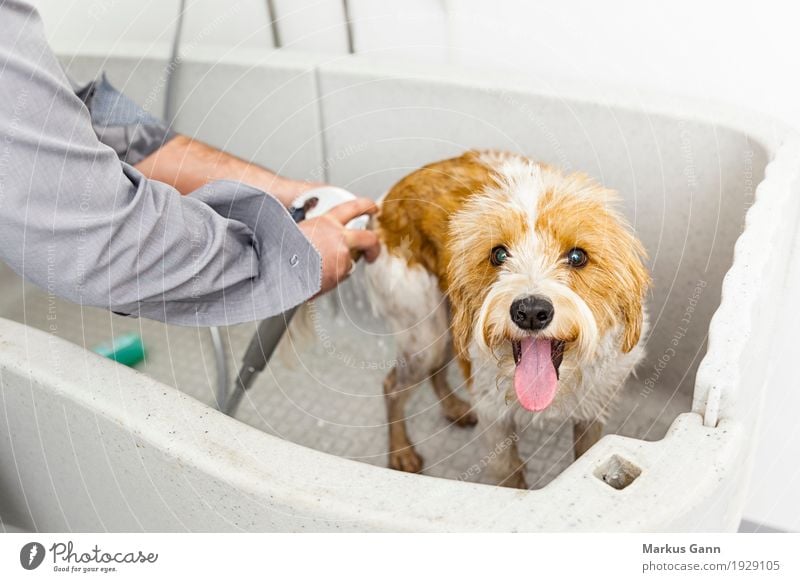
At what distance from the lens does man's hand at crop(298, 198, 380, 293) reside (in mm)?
1233

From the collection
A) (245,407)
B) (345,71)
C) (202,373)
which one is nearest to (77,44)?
(345,71)

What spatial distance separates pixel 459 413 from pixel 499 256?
62 centimetres

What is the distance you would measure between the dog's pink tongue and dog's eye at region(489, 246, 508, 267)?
0.43ft

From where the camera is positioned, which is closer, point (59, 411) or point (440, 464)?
point (59, 411)

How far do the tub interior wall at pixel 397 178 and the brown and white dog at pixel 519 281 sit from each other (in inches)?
7.7

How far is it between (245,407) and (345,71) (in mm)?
829

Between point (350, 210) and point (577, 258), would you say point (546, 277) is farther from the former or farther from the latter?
point (350, 210)

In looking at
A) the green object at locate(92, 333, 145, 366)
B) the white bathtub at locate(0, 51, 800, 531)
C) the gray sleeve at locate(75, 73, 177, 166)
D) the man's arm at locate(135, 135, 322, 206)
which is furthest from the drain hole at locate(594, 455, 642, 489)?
the green object at locate(92, 333, 145, 366)

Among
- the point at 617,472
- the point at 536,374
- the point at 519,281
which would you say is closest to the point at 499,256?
the point at 519,281

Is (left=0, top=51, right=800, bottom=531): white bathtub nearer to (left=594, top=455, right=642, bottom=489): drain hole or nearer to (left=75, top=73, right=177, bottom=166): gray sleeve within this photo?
(left=594, top=455, right=642, bottom=489): drain hole

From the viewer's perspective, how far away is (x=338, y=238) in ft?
4.10

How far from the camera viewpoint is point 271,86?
5.71 feet

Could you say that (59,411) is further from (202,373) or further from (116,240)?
(202,373)

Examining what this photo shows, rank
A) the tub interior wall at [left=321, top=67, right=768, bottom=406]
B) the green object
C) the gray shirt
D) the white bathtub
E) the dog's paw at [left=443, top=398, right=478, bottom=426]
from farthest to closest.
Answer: the green object < the dog's paw at [left=443, top=398, right=478, bottom=426] < the tub interior wall at [left=321, top=67, right=768, bottom=406] < the gray shirt < the white bathtub
